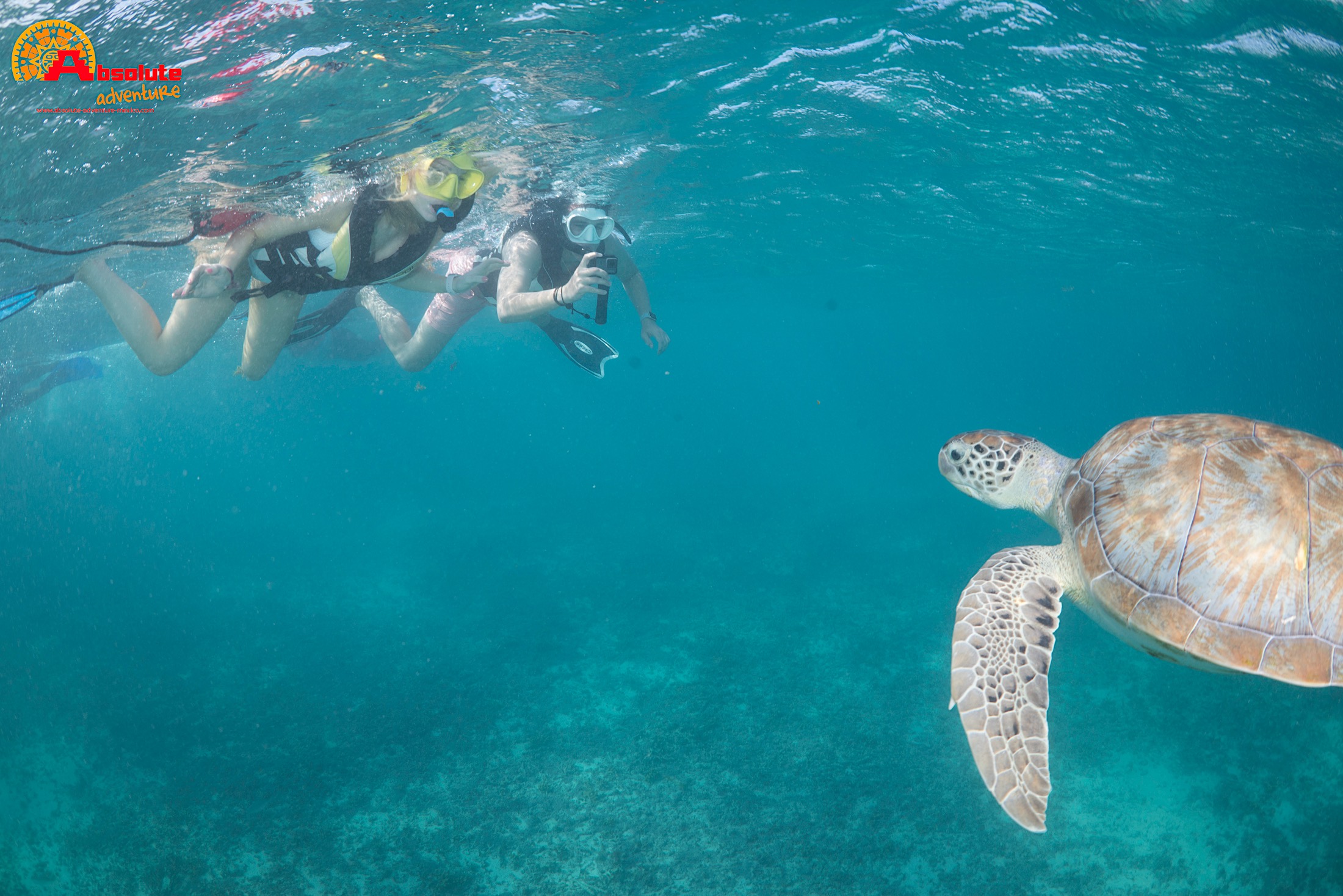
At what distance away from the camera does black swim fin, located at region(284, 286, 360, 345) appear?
21.5 ft

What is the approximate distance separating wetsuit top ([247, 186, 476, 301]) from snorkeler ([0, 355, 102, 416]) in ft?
64.5

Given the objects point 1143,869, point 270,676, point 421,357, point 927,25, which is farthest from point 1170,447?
point 270,676

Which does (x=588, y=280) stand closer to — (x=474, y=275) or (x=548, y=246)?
(x=474, y=275)

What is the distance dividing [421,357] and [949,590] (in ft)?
26.3

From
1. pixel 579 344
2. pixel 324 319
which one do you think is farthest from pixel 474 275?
pixel 324 319

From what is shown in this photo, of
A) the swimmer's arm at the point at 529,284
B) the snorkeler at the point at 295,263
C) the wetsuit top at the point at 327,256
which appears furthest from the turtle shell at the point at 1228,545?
the wetsuit top at the point at 327,256

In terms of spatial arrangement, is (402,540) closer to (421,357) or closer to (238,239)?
(421,357)

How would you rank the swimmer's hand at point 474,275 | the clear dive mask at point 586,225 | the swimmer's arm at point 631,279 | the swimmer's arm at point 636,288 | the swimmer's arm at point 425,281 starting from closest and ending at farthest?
1. the swimmer's hand at point 474,275
2. the swimmer's arm at point 425,281
3. the clear dive mask at point 586,225
4. the swimmer's arm at point 636,288
5. the swimmer's arm at point 631,279

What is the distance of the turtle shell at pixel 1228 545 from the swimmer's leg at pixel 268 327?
590cm

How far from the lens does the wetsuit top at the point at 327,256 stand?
4.55 metres

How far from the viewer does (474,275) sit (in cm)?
518

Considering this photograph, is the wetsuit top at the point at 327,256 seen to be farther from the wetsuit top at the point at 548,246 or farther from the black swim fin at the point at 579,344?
the black swim fin at the point at 579,344

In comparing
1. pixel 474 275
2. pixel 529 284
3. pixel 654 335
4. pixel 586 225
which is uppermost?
pixel 474 275

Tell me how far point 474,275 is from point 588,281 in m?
1.32
